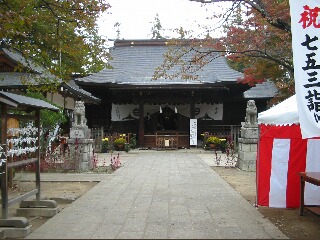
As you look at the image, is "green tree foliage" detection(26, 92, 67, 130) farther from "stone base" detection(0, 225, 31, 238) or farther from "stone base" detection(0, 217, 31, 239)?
"stone base" detection(0, 225, 31, 238)

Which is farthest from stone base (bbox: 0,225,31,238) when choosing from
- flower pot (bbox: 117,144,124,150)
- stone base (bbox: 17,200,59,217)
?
flower pot (bbox: 117,144,124,150)

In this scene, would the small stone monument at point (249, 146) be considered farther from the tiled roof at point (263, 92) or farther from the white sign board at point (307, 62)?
the tiled roof at point (263, 92)

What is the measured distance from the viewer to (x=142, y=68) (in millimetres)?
23766

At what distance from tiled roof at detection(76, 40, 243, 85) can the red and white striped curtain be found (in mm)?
12718

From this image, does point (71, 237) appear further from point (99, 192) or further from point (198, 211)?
point (99, 192)

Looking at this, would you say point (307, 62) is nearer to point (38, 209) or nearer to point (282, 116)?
point (282, 116)

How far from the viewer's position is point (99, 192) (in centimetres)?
838

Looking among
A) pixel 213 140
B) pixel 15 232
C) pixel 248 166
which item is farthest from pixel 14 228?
pixel 213 140

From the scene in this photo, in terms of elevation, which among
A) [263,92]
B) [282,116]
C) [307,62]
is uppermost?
[263,92]

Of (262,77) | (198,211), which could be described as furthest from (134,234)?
(262,77)

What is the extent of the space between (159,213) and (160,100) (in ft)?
50.9

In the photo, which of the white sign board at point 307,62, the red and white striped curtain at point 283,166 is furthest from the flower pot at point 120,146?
the white sign board at point 307,62

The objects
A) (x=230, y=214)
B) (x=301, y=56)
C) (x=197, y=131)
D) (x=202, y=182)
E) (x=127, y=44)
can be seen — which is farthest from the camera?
(x=127, y=44)

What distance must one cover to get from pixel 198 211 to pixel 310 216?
79.5 inches
